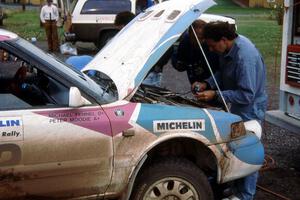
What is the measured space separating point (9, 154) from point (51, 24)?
1644cm

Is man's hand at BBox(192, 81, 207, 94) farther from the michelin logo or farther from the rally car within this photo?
the michelin logo

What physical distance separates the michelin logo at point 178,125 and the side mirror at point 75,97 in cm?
60

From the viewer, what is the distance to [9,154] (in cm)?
395

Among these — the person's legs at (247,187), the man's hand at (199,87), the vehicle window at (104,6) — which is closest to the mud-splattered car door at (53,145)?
the person's legs at (247,187)

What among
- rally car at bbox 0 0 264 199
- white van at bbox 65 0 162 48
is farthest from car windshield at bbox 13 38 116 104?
white van at bbox 65 0 162 48

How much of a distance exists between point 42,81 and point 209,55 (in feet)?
6.56

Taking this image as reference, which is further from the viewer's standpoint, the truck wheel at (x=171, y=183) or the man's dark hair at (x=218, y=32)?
the man's dark hair at (x=218, y=32)

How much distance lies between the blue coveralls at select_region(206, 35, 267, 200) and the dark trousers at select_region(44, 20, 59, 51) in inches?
590

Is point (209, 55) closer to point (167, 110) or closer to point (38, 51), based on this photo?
point (167, 110)

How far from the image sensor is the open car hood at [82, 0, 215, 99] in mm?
4469

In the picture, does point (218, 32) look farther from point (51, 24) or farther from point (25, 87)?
point (51, 24)

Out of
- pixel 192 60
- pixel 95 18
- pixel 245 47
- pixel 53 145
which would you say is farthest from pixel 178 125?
pixel 95 18

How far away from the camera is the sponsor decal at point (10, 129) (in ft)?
12.8

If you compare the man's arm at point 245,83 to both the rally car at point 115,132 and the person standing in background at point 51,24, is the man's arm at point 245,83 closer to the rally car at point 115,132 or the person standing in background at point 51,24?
the rally car at point 115,132
